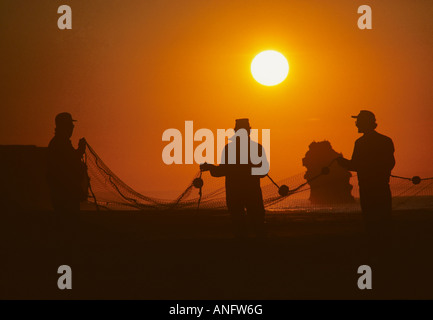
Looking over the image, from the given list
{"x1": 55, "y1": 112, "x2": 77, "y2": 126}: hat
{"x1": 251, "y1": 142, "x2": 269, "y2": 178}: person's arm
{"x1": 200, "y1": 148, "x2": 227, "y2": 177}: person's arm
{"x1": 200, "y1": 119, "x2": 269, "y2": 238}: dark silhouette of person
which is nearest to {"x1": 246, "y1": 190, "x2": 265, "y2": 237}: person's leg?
{"x1": 200, "y1": 119, "x2": 269, "y2": 238}: dark silhouette of person

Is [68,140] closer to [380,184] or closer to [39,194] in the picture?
[380,184]

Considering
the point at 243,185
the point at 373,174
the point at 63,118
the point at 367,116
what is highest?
the point at 367,116

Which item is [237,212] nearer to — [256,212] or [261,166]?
[256,212]

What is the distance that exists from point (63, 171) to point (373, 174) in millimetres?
5761

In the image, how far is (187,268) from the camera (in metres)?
9.32

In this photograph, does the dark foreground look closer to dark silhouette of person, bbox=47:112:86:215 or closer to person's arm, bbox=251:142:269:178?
dark silhouette of person, bbox=47:112:86:215

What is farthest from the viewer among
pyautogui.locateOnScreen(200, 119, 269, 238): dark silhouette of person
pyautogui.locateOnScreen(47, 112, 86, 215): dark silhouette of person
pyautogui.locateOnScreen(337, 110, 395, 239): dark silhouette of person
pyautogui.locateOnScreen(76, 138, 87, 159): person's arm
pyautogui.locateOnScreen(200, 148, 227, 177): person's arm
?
pyautogui.locateOnScreen(200, 148, 227, 177): person's arm

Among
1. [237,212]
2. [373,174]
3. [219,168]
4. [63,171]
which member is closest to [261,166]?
[219,168]

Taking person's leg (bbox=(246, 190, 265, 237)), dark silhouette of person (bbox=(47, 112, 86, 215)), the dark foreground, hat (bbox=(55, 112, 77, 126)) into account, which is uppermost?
hat (bbox=(55, 112, 77, 126))

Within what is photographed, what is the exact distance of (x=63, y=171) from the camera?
1062 centimetres

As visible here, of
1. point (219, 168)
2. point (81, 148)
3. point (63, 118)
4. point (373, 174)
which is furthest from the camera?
point (219, 168)

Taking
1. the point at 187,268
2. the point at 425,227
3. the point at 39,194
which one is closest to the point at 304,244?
the point at 187,268

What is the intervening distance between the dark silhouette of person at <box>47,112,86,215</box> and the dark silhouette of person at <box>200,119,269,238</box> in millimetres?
2980

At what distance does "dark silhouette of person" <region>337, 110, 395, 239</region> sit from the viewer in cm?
1120
